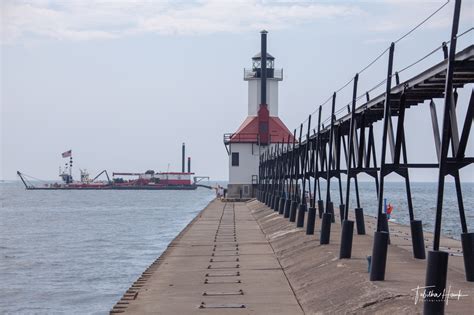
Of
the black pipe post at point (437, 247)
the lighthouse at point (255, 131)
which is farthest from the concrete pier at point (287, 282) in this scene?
the lighthouse at point (255, 131)

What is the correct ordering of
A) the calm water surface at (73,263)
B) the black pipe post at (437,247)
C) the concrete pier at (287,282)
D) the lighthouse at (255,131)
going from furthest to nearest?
the lighthouse at (255,131) → the calm water surface at (73,263) → the concrete pier at (287,282) → the black pipe post at (437,247)

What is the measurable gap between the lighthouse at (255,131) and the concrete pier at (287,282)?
53866 mm

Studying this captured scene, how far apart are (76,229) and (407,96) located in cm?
5015

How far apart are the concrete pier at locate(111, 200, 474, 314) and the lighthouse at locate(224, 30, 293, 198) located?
53.9m

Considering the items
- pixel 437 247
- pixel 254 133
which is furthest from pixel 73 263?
pixel 254 133

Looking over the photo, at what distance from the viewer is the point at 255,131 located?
287 ft

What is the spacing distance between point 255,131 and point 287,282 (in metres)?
65.3

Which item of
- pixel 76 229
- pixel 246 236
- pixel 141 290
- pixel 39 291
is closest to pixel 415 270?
pixel 141 290

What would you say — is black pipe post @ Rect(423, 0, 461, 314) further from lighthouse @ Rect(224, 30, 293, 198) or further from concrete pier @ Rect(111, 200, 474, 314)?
lighthouse @ Rect(224, 30, 293, 198)

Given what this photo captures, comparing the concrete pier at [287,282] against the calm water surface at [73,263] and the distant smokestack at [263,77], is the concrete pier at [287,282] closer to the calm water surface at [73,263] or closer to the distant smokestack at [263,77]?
the calm water surface at [73,263]

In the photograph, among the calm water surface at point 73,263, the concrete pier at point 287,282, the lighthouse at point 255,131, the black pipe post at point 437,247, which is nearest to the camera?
the black pipe post at point 437,247

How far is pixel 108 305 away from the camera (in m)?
25.9

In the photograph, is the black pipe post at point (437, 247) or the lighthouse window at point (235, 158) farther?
the lighthouse window at point (235, 158)

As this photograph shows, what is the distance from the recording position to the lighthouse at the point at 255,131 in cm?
8712
